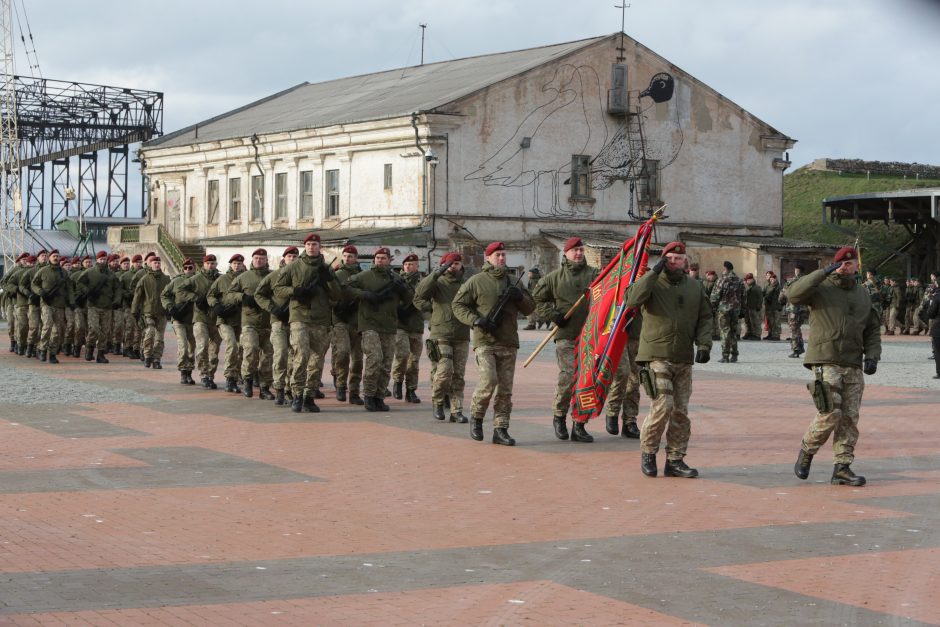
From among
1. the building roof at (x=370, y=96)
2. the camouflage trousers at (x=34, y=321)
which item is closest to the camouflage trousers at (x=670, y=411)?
the camouflage trousers at (x=34, y=321)

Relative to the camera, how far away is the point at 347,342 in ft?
63.9

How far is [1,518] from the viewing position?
34.7ft

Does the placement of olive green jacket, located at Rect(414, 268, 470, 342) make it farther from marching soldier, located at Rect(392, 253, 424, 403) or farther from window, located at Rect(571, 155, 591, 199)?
window, located at Rect(571, 155, 591, 199)

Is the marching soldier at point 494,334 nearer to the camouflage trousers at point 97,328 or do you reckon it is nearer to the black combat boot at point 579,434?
the black combat boot at point 579,434

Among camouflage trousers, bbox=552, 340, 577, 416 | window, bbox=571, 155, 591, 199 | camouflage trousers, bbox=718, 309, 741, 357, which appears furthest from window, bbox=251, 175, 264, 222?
camouflage trousers, bbox=552, 340, 577, 416

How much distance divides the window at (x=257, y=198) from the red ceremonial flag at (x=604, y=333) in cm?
3899

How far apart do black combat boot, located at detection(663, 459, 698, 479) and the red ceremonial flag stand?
2.11 meters

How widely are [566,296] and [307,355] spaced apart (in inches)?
155

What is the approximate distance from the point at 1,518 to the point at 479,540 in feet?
11.0

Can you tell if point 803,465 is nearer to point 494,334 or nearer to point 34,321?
point 494,334

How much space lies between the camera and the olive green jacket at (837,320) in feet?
42.2

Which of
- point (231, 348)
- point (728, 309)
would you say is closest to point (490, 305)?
point (231, 348)

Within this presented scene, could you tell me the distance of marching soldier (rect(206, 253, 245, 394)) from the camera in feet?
67.7

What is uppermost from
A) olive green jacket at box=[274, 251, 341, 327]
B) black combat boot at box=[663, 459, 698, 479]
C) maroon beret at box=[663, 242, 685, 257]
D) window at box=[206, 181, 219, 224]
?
window at box=[206, 181, 219, 224]
